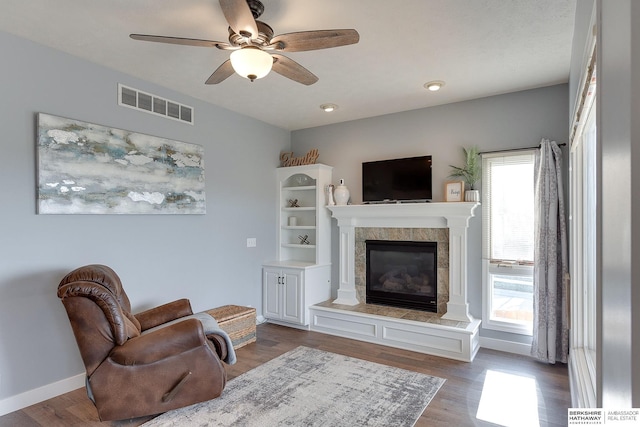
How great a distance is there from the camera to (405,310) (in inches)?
169

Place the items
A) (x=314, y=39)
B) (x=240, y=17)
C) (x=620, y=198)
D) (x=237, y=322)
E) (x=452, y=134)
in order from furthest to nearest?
(x=452, y=134)
(x=237, y=322)
(x=314, y=39)
(x=240, y=17)
(x=620, y=198)

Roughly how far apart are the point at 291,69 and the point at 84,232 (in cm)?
219

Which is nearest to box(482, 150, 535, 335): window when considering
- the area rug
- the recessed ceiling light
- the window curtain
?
the window curtain

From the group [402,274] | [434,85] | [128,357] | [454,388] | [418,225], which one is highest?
[434,85]

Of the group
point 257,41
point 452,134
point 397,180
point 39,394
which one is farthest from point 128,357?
point 452,134

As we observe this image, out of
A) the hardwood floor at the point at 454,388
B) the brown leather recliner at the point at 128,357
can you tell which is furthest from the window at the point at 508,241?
the brown leather recliner at the point at 128,357

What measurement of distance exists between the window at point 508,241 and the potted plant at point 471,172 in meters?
0.08

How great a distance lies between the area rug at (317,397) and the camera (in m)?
2.48

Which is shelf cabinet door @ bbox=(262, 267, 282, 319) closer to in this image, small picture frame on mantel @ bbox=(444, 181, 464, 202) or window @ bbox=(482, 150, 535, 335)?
small picture frame on mantel @ bbox=(444, 181, 464, 202)

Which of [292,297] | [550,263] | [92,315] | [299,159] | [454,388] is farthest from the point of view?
[299,159]

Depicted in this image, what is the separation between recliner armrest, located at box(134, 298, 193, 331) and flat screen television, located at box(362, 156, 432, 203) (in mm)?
2486

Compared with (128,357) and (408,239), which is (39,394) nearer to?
(128,357)

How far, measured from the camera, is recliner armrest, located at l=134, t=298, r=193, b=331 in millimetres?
3098

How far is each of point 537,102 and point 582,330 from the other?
7.32 ft
